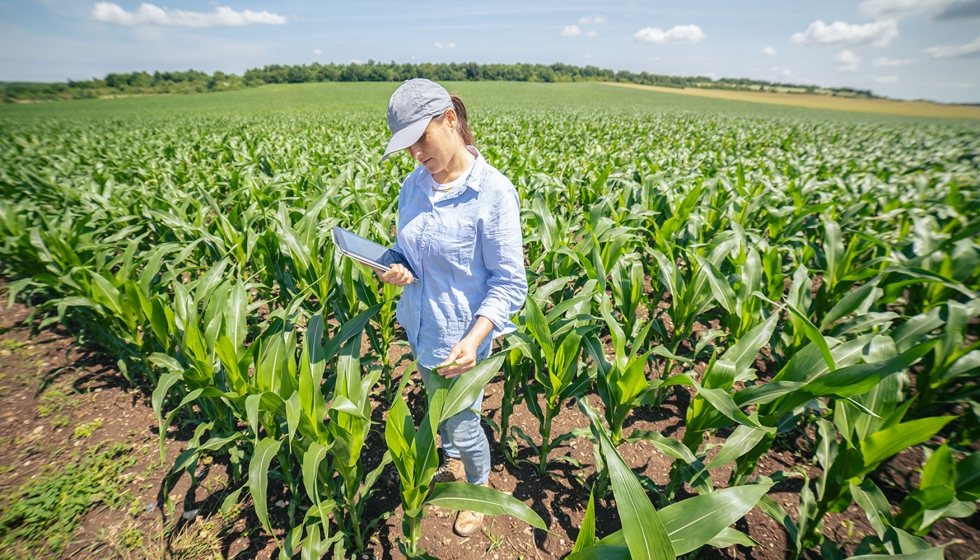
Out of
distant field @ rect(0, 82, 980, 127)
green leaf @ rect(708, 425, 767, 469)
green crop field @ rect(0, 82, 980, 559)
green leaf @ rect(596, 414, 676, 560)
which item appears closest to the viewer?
green leaf @ rect(596, 414, 676, 560)

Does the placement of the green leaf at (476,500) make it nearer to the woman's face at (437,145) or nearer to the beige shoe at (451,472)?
the beige shoe at (451,472)

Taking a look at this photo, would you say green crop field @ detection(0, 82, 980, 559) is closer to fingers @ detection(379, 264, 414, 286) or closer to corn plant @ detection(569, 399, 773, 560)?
corn plant @ detection(569, 399, 773, 560)

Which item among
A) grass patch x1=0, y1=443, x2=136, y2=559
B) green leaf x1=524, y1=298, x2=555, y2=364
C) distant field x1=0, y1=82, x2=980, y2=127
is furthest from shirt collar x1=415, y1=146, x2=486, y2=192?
distant field x1=0, y1=82, x2=980, y2=127

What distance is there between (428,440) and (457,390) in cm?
20

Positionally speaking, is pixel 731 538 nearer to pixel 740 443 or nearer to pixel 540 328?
pixel 740 443

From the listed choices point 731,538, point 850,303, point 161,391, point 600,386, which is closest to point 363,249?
point 161,391

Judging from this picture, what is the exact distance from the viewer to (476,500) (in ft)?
4.34

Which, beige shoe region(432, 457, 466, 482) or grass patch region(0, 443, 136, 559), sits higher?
beige shoe region(432, 457, 466, 482)

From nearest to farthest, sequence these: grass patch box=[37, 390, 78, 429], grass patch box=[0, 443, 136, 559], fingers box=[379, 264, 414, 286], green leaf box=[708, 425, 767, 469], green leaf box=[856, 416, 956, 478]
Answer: green leaf box=[856, 416, 956, 478], fingers box=[379, 264, 414, 286], green leaf box=[708, 425, 767, 469], grass patch box=[0, 443, 136, 559], grass patch box=[37, 390, 78, 429]

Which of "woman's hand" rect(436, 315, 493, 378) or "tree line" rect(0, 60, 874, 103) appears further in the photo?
"tree line" rect(0, 60, 874, 103)

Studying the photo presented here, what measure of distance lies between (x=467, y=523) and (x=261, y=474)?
0.99 meters

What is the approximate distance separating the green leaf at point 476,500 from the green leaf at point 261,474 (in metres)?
0.55

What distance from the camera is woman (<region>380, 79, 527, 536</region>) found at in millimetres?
1292

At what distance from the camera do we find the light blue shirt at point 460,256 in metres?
1.38
